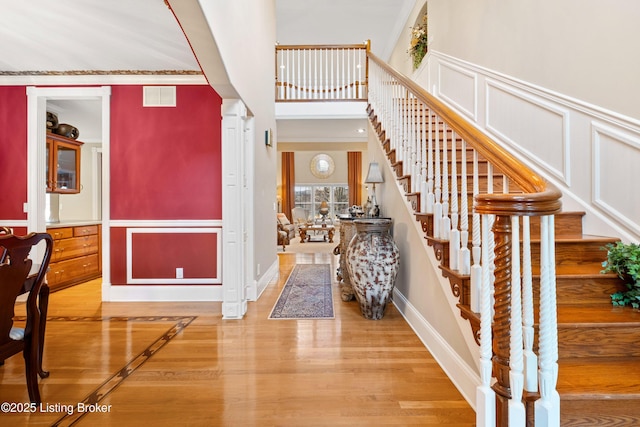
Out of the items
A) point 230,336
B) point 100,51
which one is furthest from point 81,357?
point 100,51

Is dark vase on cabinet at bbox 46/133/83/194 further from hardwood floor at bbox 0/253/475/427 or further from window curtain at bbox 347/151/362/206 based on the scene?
window curtain at bbox 347/151/362/206

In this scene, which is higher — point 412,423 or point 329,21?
point 329,21

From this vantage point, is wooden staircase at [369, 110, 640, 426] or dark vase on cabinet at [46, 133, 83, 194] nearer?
wooden staircase at [369, 110, 640, 426]

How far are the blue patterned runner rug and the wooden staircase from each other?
1.50 meters

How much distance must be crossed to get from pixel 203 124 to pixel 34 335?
8.12 ft

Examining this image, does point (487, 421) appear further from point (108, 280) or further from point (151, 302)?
point (108, 280)

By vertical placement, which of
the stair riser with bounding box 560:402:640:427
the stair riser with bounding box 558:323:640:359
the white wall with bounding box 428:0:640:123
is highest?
the white wall with bounding box 428:0:640:123

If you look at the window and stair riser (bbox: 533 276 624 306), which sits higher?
the window

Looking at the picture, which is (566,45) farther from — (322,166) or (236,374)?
(322,166)

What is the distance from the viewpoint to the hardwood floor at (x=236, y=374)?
1594mm

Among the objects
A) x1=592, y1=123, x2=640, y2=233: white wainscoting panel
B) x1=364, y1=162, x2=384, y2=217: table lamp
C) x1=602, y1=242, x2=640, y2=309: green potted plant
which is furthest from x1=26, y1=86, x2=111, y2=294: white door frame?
x1=592, y1=123, x2=640, y2=233: white wainscoting panel

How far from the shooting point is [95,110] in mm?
4738

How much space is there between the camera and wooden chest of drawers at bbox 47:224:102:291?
3.88m

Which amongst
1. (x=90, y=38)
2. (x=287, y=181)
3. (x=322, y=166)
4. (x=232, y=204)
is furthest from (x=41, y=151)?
(x=322, y=166)
